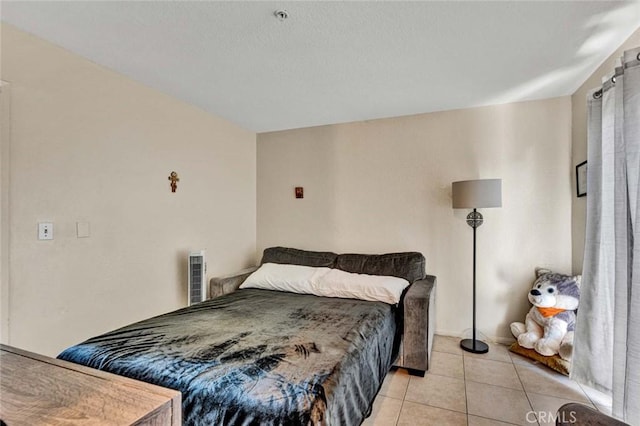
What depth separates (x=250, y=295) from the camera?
2.88 m

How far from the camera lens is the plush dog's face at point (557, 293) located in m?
2.55

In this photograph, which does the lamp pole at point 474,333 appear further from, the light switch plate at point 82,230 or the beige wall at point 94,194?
the light switch plate at point 82,230

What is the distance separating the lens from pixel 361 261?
3271mm

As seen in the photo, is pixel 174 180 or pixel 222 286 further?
pixel 222 286

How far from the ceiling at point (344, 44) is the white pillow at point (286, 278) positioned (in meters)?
1.65

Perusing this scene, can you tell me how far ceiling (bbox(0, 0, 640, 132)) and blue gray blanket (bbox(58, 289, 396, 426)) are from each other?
1.78 metres

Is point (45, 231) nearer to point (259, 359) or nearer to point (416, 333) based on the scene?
point (259, 359)

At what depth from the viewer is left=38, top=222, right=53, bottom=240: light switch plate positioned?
197 centimetres

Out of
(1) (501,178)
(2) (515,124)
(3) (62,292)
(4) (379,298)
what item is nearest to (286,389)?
(4) (379,298)

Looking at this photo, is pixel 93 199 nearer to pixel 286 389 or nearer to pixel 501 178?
pixel 286 389

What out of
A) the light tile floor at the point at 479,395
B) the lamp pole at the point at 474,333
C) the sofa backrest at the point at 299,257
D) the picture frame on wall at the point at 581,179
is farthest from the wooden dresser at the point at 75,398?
the picture frame on wall at the point at 581,179

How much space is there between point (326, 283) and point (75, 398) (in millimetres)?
2316

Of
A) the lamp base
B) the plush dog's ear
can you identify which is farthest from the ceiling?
the lamp base

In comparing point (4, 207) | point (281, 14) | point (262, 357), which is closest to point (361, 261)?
point (262, 357)
